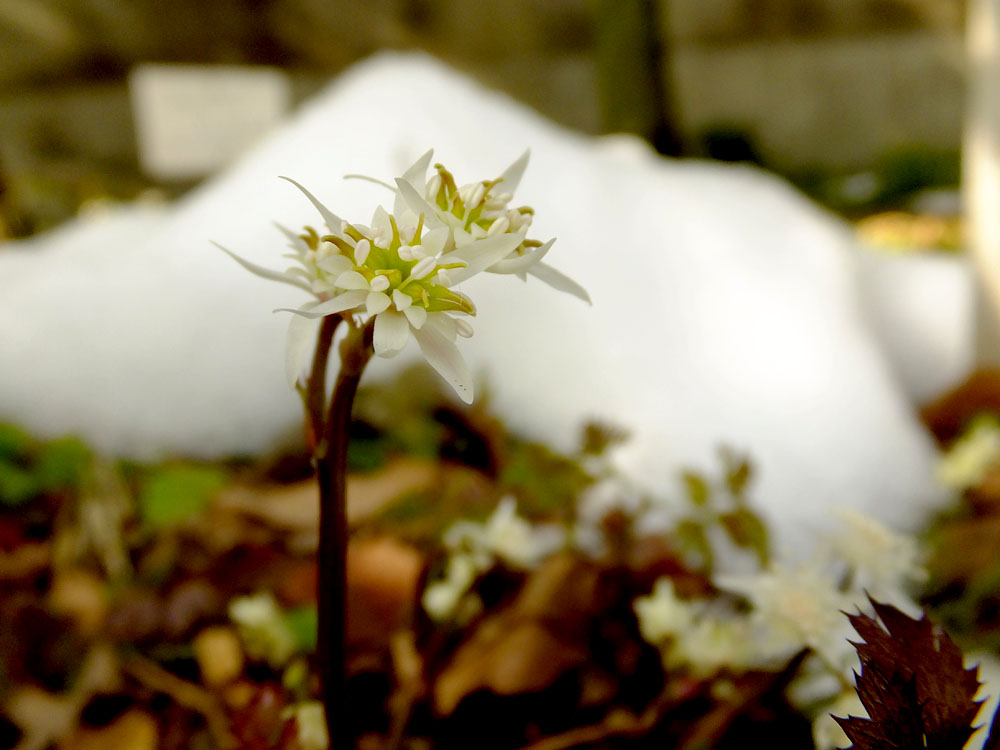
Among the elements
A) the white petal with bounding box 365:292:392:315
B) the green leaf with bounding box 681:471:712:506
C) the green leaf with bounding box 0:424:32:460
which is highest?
the white petal with bounding box 365:292:392:315

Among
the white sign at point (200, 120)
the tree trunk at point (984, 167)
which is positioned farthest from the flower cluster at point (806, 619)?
the white sign at point (200, 120)

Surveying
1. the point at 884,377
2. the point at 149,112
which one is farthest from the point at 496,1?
the point at 884,377

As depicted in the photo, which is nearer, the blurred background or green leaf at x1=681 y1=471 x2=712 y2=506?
green leaf at x1=681 y1=471 x2=712 y2=506

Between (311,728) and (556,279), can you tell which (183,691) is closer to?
(311,728)

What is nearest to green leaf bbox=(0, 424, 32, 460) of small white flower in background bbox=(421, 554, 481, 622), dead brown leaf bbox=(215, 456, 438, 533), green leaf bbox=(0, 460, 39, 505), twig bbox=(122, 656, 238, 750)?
green leaf bbox=(0, 460, 39, 505)

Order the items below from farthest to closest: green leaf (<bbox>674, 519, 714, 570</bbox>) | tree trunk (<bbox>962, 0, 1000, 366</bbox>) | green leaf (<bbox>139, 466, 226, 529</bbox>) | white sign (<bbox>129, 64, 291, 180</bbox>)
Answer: white sign (<bbox>129, 64, 291, 180</bbox>), tree trunk (<bbox>962, 0, 1000, 366</bbox>), green leaf (<bbox>139, 466, 226, 529</bbox>), green leaf (<bbox>674, 519, 714, 570</bbox>)

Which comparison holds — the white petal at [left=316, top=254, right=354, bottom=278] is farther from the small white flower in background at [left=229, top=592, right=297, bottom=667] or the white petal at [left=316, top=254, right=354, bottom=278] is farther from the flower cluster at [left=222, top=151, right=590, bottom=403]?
the small white flower in background at [left=229, top=592, right=297, bottom=667]

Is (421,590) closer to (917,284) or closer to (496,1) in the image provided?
(917,284)
